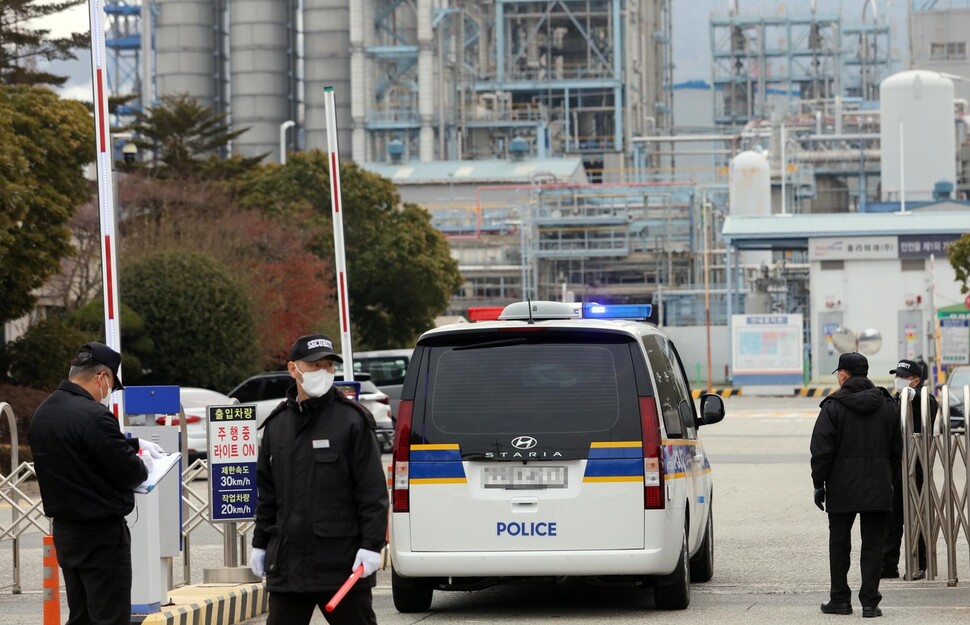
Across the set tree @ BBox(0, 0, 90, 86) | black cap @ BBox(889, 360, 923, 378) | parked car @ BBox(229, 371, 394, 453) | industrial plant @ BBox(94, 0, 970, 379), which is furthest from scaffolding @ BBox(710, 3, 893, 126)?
black cap @ BBox(889, 360, 923, 378)

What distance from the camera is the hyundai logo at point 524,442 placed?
1010cm

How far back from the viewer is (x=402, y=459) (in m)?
10.2

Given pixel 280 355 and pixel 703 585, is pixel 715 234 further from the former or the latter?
pixel 703 585

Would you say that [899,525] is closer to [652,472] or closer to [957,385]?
[652,472]

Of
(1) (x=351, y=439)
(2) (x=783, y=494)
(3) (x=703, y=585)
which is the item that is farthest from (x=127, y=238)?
(1) (x=351, y=439)

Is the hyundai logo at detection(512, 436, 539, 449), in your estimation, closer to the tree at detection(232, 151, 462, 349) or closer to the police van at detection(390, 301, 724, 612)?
the police van at detection(390, 301, 724, 612)

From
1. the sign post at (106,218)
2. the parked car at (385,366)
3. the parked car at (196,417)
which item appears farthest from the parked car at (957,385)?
the sign post at (106,218)

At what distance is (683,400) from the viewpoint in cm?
1159

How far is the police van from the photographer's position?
10.0 metres

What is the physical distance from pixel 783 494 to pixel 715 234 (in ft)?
206

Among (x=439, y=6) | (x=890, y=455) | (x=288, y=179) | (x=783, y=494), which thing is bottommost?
(x=783, y=494)

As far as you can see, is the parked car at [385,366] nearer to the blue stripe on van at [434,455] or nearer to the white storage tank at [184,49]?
the blue stripe on van at [434,455]

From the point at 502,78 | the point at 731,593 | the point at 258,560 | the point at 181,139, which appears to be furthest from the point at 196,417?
the point at 502,78

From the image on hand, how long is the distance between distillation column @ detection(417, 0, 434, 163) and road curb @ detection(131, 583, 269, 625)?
283 ft
